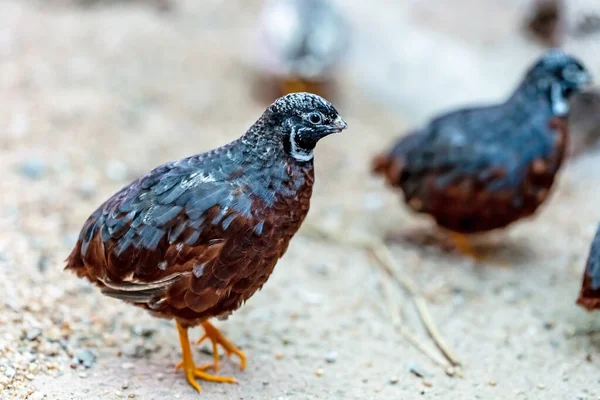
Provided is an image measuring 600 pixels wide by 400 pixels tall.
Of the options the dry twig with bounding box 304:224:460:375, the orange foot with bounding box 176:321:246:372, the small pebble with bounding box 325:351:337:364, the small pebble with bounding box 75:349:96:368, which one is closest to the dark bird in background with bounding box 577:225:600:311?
the dry twig with bounding box 304:224:460:375

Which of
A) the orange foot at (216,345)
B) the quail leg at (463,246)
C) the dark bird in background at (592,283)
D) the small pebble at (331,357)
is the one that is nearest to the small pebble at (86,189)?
the orange foot at (216,345)

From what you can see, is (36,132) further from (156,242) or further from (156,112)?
(156,242)

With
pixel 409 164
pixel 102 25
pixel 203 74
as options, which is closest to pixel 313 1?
pixel 203 74

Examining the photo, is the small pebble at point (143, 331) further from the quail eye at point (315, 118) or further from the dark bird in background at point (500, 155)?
the dark bird in background at point (500, 155)

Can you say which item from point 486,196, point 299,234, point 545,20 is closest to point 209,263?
point 299,234

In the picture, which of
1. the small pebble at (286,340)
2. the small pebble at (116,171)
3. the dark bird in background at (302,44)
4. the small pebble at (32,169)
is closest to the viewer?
the small pebble at (286,340)

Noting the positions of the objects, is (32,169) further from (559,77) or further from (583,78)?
(583,78)

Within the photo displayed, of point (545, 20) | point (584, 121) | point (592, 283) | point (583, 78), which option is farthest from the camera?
point (545, 20)
